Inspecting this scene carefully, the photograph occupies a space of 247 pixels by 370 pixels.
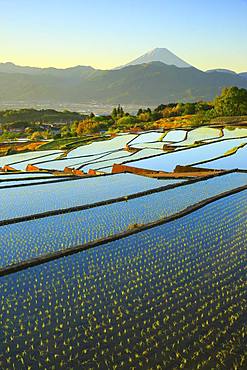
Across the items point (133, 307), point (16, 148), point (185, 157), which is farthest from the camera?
point (16, 148)

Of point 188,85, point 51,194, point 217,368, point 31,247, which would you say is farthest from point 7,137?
point 188,85

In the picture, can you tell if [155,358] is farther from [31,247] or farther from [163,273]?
[31,247]

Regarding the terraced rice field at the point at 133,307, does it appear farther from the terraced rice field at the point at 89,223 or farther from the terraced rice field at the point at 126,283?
the terraced rice field at the point at 89,223

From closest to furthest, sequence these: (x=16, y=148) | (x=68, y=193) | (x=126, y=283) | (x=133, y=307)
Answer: (x=133, y=307) → (x=126, y=283) → (x=68, y=193) → (x=16, y=148)

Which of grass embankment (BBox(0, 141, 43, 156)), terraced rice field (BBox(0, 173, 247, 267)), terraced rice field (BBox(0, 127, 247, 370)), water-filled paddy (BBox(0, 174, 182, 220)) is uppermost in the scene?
terraced rice field (BBox(0, 127, 247, 370))

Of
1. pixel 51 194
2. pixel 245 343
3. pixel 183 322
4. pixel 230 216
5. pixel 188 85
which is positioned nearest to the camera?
pixel 245 343

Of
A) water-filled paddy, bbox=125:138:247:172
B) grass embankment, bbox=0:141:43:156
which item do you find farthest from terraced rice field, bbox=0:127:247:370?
grass embankment, bbox=0:141:43:156

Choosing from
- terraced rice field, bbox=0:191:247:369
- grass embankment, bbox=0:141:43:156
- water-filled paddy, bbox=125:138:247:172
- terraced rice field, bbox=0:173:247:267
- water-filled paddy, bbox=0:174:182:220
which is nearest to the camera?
terraced rice field, bbox=0:191:247:369

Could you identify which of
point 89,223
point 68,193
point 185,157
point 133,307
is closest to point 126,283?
point 133,307

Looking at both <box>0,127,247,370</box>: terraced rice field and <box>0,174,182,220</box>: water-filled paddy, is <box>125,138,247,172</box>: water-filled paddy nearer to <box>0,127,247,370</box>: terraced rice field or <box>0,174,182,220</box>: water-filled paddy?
<box>0,174,182,220</box>: water-filled paddy

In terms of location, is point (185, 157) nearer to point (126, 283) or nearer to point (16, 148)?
point (126, 283)

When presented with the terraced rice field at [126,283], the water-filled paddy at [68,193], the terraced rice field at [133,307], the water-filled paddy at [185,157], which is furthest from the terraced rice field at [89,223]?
the water-filled paddy at [185,157]
